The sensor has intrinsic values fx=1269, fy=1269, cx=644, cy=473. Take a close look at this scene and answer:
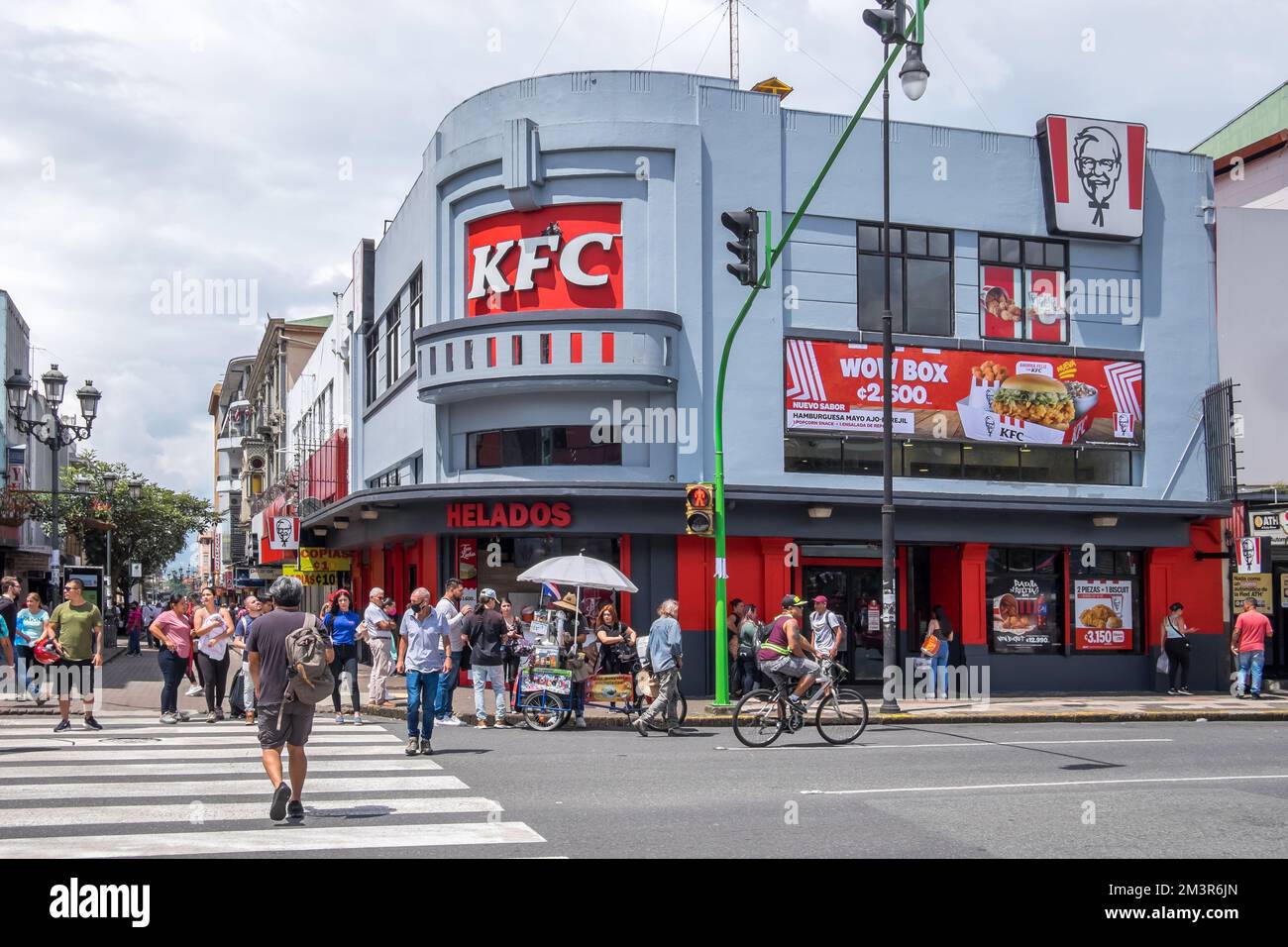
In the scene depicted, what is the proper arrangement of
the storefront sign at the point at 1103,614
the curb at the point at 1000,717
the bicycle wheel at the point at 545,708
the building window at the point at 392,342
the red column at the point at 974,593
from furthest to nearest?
1. the building window at the point at 392,342
2. the storefront sign at the point at 1103,614
3. the red column at the point at 974,593
4. the curb at the point at 1000,717
5. the bicycle wheel at the point at 545,708

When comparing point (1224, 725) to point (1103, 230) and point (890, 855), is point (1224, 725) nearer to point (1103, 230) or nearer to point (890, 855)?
point (1103, 230)

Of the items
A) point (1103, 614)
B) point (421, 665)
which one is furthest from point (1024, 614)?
point (421, 665)

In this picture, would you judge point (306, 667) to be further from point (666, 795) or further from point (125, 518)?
point (125, 518)

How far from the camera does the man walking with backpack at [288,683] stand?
30.0ft

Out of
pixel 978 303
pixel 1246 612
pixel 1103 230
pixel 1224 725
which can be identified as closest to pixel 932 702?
pixel 1224 725

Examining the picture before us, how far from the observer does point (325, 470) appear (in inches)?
1484

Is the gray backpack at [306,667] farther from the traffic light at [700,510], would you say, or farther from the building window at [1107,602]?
the building window at [1107,602]

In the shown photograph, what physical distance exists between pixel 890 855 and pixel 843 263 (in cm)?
1694

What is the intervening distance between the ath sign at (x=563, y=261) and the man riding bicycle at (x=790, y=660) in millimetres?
9245

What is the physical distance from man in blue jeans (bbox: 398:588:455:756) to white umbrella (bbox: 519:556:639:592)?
3.82 m

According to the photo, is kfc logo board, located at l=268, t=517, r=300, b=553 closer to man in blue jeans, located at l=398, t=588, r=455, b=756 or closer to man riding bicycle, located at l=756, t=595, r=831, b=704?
man in blue jeans, located at l=398, t=588, r=455, b=756

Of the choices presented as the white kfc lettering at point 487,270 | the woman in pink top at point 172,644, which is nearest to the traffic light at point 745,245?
the white kfc lettering at point 487,270

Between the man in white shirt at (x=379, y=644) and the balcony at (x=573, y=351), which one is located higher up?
the balcony at (x=573, y=351)
